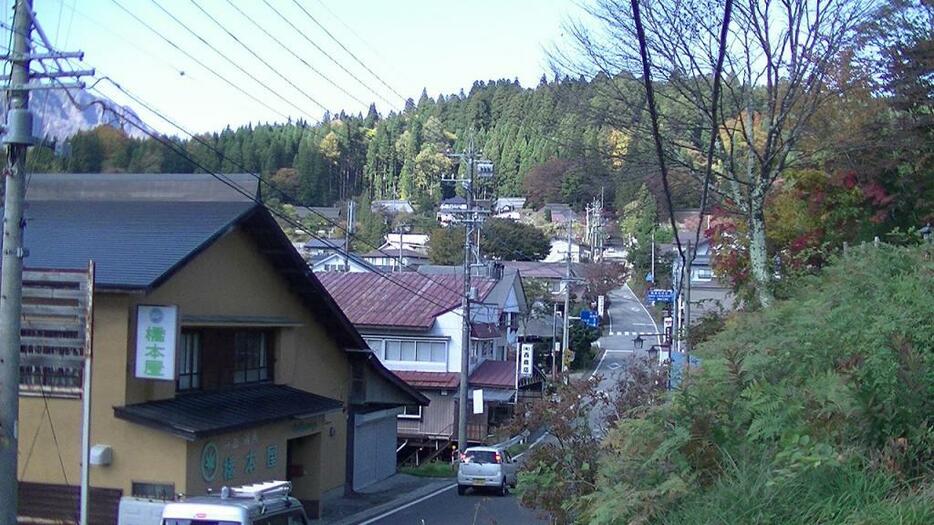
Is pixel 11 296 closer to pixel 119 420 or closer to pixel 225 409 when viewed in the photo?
pixel 119 420

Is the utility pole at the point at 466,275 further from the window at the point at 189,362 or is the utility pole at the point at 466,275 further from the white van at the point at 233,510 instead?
the white van at the point at 233,510

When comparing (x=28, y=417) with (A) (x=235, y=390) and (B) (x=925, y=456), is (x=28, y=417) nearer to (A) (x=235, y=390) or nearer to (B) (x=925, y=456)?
(A) (x=235, y=390)

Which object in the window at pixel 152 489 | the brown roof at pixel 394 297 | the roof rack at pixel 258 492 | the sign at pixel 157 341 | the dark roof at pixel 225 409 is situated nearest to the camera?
the roof rack at pixel 258 492

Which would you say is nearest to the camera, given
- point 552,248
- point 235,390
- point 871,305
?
point 871,305

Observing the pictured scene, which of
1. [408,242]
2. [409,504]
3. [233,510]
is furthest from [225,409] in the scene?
[408,242]

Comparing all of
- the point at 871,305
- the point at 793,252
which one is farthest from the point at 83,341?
the point at 793,252

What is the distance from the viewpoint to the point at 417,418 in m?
40.5

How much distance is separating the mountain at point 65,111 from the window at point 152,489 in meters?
7.32

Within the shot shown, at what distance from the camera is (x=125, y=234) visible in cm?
1889

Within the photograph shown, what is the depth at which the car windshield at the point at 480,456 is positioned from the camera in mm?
28453

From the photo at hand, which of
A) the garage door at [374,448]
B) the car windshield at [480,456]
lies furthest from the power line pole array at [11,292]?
the car windshield at [480,456]

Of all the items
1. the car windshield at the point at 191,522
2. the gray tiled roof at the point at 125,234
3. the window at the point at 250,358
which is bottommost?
the car windshield at the point at 191,522

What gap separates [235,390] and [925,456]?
16.0 metres

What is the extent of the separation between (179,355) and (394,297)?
2477cm
